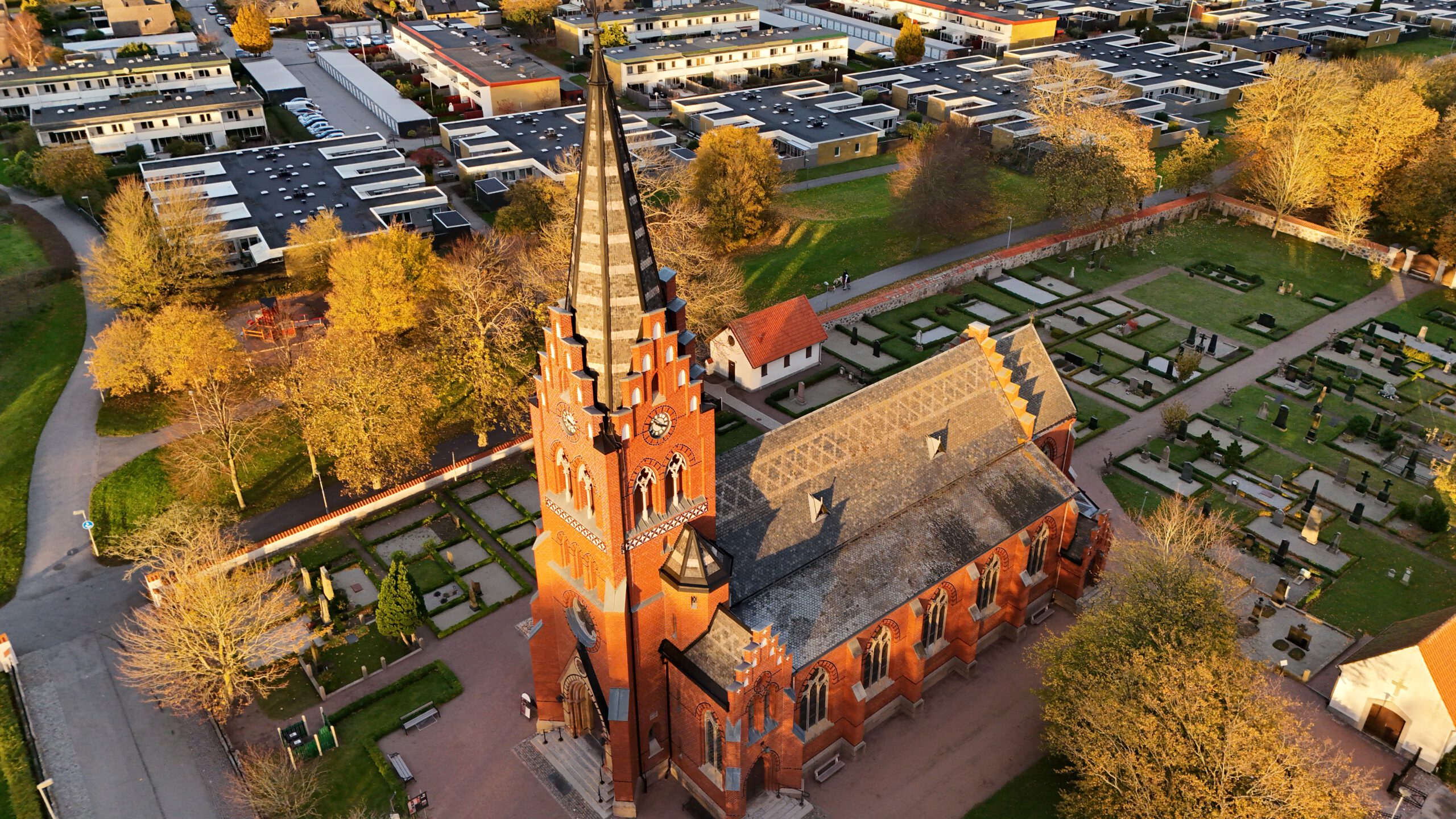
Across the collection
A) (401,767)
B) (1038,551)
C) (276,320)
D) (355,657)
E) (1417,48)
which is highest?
(1417,48)

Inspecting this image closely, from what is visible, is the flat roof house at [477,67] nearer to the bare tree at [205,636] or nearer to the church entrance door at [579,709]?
the bare tree at [205,636]

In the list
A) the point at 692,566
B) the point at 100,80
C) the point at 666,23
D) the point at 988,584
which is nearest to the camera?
the point at 692,566

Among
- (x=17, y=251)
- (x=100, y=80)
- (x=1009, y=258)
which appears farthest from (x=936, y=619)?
(x=100, y=80)

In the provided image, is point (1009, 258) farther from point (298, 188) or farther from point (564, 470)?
point (298, 188)

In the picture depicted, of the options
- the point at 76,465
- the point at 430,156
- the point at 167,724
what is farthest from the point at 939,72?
the point at 167,724

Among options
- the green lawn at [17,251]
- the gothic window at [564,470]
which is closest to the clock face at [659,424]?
the gothic window at [564,470]

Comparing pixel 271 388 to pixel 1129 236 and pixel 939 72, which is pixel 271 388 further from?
pixel 939 72

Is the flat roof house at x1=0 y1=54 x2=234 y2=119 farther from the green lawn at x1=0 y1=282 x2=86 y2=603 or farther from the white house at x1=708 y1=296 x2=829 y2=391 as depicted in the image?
the white house at x1=708 y1=296 x2=829 y2=391
